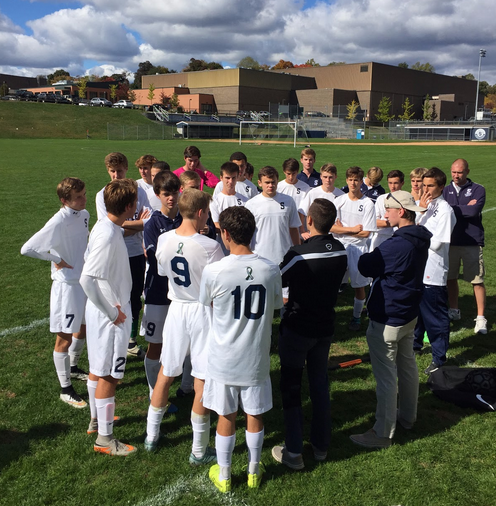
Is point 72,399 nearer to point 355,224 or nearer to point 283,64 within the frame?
→ point 355,224

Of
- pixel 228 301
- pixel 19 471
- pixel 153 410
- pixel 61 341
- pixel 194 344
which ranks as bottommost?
pixel 19 471

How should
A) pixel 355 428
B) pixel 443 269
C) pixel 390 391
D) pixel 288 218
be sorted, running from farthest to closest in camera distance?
1. pixel 288 218
2. pixel 443 269
3. pixel 355 428
4. pixel 390 391

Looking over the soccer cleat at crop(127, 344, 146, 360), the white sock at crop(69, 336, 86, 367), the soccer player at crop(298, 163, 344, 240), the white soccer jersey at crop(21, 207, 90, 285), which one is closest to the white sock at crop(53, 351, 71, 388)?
the white sock at crop(69, 336, 86, 367)

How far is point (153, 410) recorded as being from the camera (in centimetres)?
377

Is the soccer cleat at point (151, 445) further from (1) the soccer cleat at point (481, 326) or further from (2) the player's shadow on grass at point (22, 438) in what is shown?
(1) the soccer cleat at point (481, 326)

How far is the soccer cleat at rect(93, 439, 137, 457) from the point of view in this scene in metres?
3.80

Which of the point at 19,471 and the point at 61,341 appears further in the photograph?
the point at 61,341

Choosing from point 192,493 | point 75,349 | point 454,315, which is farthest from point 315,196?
point 192,493

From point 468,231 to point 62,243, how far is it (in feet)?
17.3

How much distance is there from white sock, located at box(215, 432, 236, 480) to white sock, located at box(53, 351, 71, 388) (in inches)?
77.1

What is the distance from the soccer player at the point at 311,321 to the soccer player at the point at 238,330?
0.31m

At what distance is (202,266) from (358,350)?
3.18 meters

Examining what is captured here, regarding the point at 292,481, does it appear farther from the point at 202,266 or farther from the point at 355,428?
the point at 202,266

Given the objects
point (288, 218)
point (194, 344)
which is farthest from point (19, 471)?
point (288, 218)
